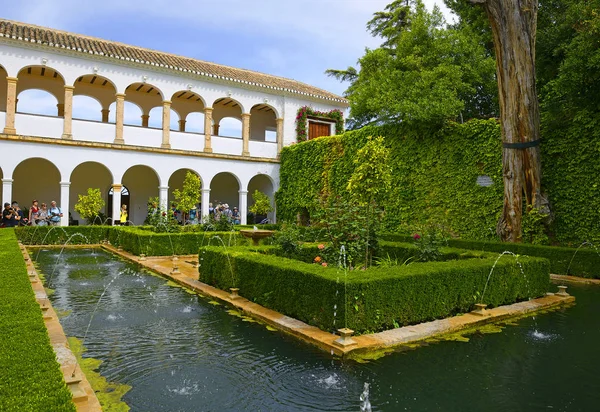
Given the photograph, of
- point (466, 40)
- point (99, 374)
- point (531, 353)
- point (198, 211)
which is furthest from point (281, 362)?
point (198, 211)

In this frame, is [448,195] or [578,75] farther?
[448,195]

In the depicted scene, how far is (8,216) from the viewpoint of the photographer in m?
15.1

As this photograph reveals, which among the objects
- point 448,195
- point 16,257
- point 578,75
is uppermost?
point 578,75

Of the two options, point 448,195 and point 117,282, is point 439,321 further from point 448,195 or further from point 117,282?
→ point 448,195

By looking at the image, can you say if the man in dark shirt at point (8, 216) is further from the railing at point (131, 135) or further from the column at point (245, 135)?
the column at point (245, 135)

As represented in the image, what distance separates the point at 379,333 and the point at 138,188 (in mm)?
19615

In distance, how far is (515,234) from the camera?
10.8 meters

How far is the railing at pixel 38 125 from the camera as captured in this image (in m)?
16.0

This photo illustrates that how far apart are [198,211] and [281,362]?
1764cm

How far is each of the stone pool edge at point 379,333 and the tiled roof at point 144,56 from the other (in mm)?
13253

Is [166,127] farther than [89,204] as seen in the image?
Yes

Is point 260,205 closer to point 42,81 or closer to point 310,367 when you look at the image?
point 42,81

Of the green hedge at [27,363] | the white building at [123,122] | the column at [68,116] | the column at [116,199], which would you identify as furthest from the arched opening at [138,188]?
the green hedge at [27,363]

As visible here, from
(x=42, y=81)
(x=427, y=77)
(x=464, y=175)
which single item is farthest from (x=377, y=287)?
(x=42, y=81)
